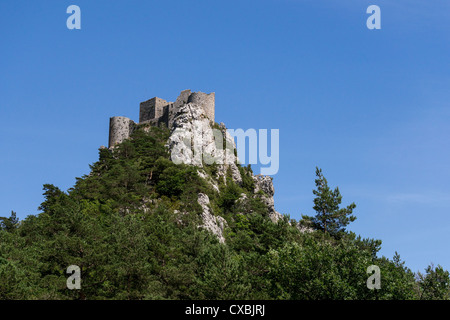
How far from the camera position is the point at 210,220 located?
189ft

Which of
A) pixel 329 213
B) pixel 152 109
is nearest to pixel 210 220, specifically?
pixel 329 213

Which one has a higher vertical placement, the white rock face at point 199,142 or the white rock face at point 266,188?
the white rock face at point 199,142

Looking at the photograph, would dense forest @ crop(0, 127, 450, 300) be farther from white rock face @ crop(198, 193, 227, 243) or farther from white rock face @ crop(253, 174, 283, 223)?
white rock face @ crop(253, 174, 283, 223)

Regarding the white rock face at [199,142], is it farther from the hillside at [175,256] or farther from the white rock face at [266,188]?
the hillside at [175,256]

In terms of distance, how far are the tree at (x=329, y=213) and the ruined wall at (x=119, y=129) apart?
129ft

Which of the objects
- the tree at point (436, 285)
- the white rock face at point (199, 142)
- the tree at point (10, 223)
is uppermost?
the white rock face at point (199, 142)

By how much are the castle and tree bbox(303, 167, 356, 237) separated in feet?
110

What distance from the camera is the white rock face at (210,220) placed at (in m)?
56.5

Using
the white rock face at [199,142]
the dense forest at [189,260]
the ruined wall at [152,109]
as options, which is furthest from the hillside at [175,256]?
the ruined wall at [152,109]

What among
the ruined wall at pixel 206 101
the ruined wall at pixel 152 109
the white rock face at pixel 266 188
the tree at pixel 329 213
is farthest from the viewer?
the ruined wall at pixel 152 109

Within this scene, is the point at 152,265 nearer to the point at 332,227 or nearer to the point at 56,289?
the point at 56,289

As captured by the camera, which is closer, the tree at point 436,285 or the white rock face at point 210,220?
the tree at point 436,285

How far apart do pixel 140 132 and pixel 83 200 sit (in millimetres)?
20431
